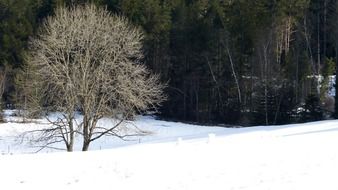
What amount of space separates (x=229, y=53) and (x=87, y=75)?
79.8ft

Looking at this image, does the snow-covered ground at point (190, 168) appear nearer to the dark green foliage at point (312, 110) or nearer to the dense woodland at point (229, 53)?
the dark green foliage at point (312, 110)

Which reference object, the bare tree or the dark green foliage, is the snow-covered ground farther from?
the dark green foliage

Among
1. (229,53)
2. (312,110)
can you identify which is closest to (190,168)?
(312,110)

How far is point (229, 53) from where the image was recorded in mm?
49188

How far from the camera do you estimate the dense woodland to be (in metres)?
46.9

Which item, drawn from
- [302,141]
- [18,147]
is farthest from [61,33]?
[302,141]

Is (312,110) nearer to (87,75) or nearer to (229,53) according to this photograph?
(229,53)

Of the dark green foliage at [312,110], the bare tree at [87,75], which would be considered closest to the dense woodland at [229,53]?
the dark green foliage at [312,110]

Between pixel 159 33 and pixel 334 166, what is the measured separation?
42.2 m

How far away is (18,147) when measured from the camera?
31484 millimetres

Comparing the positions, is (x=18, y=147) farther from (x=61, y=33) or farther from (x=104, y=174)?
(x=104, y=174)

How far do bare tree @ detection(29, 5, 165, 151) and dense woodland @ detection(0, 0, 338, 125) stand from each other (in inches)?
761

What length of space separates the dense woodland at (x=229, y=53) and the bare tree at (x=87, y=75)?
19.3m

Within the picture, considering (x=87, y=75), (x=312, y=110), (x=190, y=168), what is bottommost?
(x=190, y=168)
